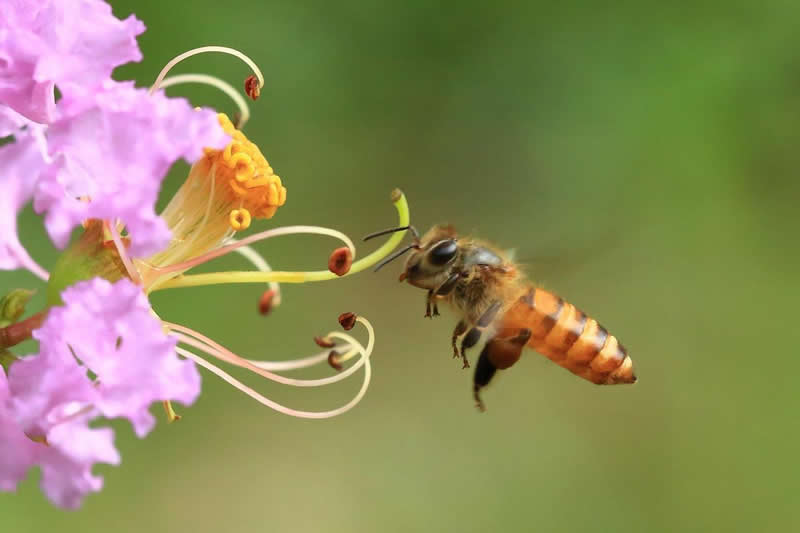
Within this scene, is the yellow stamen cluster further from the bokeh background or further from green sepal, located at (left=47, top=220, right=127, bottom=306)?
the bokeh background

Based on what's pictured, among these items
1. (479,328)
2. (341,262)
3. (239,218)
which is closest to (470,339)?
(479,328)

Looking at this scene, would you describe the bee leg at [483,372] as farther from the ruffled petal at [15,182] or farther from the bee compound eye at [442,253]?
the ruffled petal at [15,182]

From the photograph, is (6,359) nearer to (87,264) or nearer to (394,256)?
(87,264)

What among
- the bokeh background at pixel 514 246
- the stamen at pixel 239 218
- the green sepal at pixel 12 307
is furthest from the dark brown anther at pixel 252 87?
the bokeh background at pixel 514 246

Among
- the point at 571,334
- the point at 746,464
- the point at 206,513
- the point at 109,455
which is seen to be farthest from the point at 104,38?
the point at 746,464

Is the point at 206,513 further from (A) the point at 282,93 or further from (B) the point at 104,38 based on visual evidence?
(B) the point at 104,38
